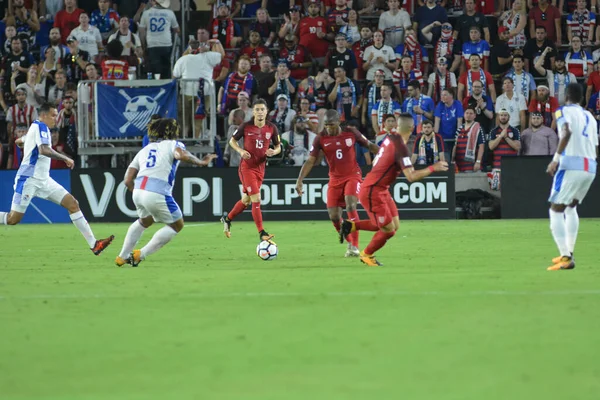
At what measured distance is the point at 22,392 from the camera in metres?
5.42

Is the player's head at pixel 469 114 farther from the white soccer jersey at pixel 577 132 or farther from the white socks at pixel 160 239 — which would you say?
the white socks at pixel 160 239

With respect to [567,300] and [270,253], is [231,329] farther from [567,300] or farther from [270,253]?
[270,253]

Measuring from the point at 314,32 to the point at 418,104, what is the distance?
353cm

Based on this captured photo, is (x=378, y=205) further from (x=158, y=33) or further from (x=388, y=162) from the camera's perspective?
(x=158, y=33)

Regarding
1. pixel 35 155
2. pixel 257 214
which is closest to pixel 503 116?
pixel 257 214

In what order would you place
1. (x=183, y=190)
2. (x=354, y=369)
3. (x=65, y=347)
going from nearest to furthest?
(x=354, y=369) → (x=65, y=347) → (x=183, y=190)

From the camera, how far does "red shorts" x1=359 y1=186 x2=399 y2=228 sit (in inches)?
480

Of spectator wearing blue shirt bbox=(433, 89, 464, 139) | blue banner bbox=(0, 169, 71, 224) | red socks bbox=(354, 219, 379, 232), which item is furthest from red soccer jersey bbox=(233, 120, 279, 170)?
blue banner bbox=(0, 169, 71, 224)

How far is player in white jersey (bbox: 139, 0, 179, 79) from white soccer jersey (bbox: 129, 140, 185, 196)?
13263 millimetres

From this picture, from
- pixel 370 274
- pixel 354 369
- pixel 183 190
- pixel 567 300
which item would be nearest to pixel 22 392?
pixel 354 369

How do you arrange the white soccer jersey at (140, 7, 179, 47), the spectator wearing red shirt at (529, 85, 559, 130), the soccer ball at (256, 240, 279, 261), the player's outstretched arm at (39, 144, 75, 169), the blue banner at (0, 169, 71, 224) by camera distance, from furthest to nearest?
the white soccer jersey at (140, 7, 179, 47), the blue banner at (0, 169, 71, 224), the spectator wearing red shirt at (529, 85, 559, 130), the player's outstretched arm at (39, 144, 75, 169), the soccer ball at (256, 240, 279, 261)

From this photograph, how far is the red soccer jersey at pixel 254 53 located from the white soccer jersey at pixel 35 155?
11045mm

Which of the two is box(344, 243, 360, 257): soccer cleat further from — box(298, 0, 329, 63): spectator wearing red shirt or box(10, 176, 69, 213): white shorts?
box(298, 0, 329, 63): spectator wearing red shirt

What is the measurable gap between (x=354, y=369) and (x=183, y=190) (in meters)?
17.6
